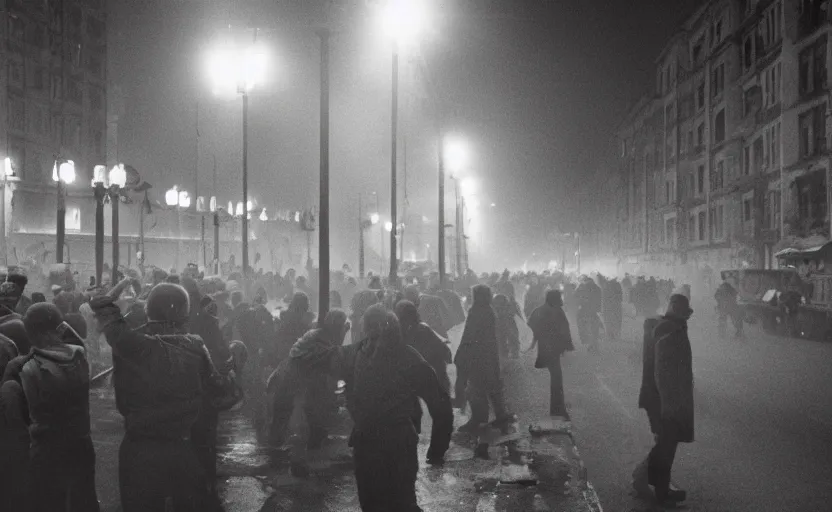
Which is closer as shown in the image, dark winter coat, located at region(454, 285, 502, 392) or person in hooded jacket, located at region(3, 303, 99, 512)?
person in hooded jacket, located at region(3, 303, 99, 512)

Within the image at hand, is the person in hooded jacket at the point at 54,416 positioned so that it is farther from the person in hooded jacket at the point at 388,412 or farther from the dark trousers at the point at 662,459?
the dark trousers at the point at 662,459

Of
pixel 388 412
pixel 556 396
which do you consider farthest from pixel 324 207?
pixel 388 412

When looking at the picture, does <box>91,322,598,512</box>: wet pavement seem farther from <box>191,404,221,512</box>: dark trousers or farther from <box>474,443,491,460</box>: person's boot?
<box>191,404,221,512</box>: dark trousers

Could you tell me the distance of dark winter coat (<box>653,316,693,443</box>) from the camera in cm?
642

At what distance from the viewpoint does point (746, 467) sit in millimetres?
7598

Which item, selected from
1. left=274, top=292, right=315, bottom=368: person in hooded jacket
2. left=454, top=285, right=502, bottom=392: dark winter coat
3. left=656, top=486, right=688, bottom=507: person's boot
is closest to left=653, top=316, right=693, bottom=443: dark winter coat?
left=656, top=486, right=688, bottom=507: person's boot

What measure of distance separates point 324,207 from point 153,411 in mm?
7130

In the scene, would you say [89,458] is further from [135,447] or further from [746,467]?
[746,467]

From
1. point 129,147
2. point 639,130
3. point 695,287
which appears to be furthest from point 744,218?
point 129,147

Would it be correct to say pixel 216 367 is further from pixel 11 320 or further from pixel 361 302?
pixel 361 302

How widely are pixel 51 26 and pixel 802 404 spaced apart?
2171 inches

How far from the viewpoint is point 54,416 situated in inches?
178

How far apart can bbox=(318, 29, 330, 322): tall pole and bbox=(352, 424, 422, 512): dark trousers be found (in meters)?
5.77

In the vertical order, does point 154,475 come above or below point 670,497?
above
